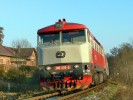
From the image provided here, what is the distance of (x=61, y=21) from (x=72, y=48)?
1.80 metres

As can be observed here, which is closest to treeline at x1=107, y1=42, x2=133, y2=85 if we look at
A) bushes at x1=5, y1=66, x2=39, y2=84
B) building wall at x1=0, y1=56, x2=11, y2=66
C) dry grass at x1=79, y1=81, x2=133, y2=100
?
bushes at x1=5, y1=66, x2=39, y2=84

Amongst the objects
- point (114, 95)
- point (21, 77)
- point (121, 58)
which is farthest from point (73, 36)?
point (121, 58)

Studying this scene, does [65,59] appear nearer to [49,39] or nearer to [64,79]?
[64,79]

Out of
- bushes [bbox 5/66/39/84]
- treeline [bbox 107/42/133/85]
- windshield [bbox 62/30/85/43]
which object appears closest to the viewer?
windshield [bbox 62/30/85/43]

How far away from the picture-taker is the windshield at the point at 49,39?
1706 centimetres

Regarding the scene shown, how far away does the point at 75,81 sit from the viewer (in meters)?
16.6

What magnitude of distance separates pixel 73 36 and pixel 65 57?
4.10 feet

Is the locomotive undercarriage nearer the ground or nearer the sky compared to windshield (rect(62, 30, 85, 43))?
nearer the ground

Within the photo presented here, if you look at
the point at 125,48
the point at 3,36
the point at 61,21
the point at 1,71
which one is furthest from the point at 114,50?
the point at 61,21

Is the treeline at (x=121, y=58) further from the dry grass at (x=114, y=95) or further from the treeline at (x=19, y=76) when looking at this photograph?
the dry grass at (x=114, y=95)

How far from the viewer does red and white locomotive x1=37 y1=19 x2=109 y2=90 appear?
16547 millimetres

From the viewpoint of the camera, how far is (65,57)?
16703 millimetres

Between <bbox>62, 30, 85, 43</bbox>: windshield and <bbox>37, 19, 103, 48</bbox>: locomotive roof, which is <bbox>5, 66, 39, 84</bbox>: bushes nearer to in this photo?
<bbox>37, 19, 103, 48</bbox>: locomotive roof

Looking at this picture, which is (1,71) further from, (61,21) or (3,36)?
(3,36)
